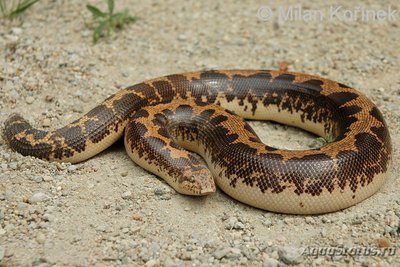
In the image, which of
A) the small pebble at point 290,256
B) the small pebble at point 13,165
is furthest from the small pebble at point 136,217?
the small pebble at point 13,165

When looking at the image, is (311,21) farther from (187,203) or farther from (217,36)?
(187,203)

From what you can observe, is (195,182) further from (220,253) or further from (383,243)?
(383,243)

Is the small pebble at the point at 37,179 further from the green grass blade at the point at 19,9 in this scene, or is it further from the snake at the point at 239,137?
the green grass blade at the point at 19,9

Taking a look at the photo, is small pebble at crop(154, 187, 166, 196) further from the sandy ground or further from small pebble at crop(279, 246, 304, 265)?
small pebble at crop(279, 246, 304, 265)

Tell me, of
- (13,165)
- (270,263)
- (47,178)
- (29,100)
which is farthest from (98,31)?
(270,263)

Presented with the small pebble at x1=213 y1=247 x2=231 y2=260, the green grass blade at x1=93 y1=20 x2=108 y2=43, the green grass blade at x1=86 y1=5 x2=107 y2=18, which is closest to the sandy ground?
the small pebble at x1=213 y1=247 x2=231 y2=260
